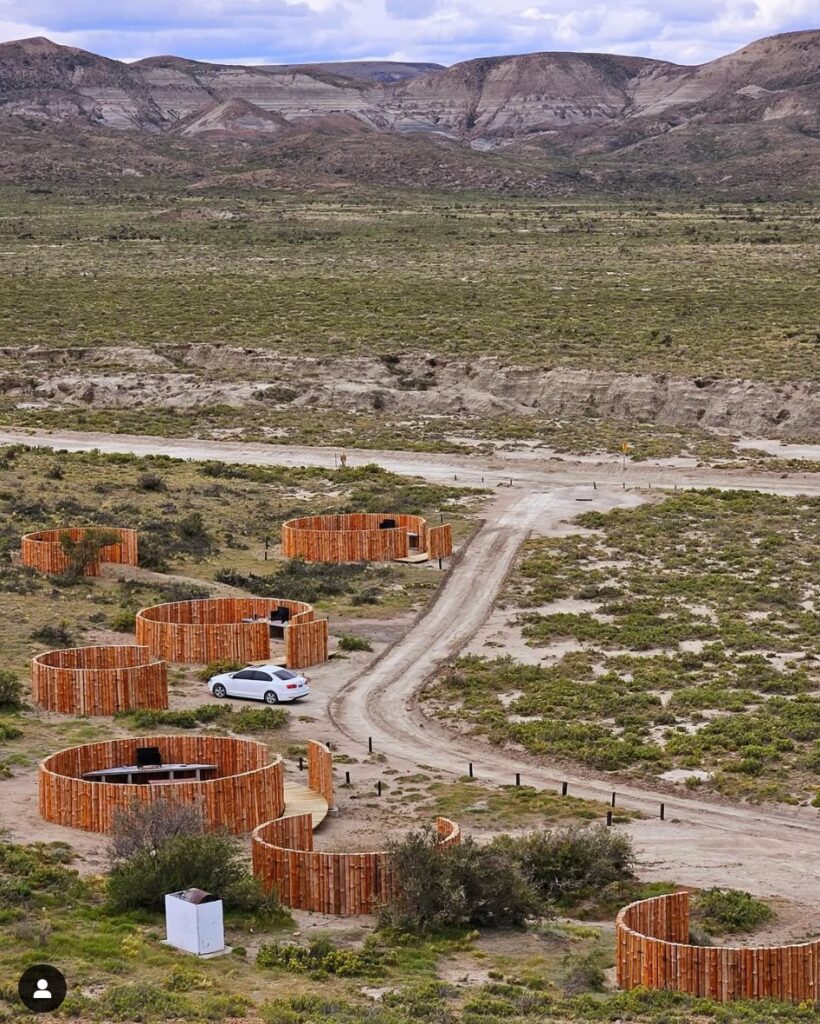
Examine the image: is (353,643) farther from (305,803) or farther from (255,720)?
(305,803)

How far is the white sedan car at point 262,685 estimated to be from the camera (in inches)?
1423

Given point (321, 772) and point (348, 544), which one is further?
point (348, 544)

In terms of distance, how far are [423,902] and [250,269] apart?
102062 millimetres

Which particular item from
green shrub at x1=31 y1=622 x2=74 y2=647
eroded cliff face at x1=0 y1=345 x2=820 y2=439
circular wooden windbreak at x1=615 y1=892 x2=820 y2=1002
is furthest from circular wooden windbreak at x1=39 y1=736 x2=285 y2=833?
eroded cliff face at x1=0 y1=345 x2=820 y2=439

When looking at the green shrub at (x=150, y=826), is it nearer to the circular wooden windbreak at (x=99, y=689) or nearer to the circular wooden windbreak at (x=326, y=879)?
the circular wooden windbreak at (x=326, y=879)

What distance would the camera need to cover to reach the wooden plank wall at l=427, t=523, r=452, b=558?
50.6 metres

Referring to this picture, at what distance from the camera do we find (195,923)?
21531 millimetres

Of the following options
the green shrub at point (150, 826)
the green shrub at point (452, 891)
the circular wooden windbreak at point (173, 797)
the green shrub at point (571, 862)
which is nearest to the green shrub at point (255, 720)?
the circular wooden windbreak at point (173, 797)

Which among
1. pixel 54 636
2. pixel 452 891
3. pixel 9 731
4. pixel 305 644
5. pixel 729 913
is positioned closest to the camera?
pixel 452 891

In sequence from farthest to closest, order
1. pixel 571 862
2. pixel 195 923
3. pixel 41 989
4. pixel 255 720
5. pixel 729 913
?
pixel 255 720 < pixel 571 862 < pixel 729 913 < pixel 195 923 < pixel 41 989

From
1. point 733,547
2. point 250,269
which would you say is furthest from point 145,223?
point 733,547

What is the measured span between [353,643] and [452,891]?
17.7 m

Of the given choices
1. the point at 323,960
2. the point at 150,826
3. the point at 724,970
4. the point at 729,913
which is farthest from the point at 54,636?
the point at 724,970

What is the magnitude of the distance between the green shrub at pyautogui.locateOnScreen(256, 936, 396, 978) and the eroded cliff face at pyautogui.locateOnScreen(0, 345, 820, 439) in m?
54.4
